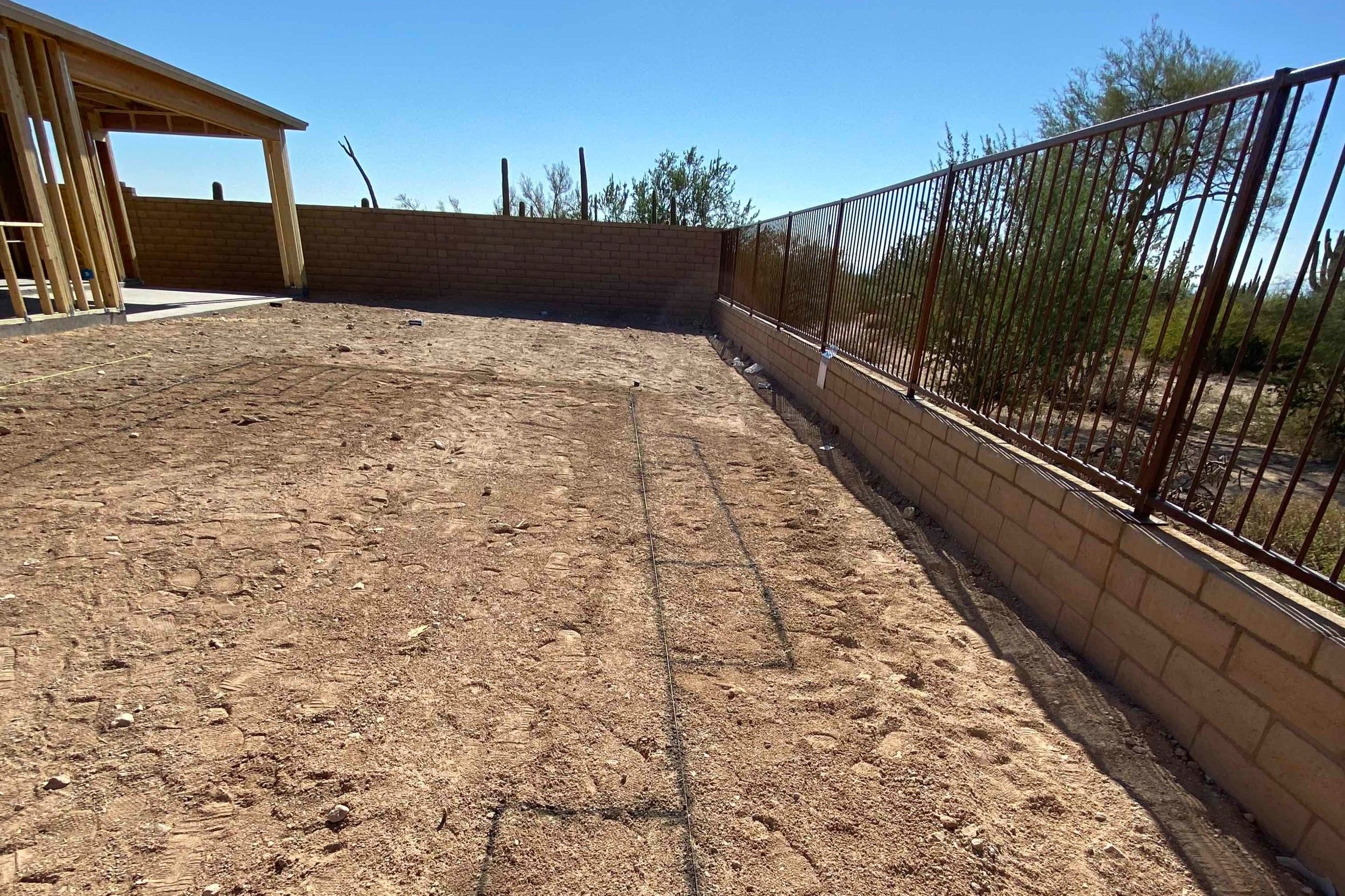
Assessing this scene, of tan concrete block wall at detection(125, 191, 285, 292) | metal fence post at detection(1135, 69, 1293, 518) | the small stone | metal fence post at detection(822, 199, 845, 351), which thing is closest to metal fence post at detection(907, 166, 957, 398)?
metal fence post at detection(822, 199, 845, 351)

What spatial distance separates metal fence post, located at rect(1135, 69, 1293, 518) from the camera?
2170 millimetres

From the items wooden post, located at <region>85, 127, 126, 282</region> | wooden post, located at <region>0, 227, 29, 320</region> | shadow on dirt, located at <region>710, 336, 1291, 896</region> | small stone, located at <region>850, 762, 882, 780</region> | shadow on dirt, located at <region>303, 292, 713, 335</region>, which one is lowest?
small stone, located at <region>850, 762, 882, 780</region>

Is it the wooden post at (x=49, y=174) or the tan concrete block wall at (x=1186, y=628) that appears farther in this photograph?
the wooden post at (x=49, y=174)

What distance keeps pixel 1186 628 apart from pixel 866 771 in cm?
122

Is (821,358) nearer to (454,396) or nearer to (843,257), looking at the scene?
(843,257)

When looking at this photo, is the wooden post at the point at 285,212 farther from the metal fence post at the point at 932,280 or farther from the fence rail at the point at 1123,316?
the metal fence post at the point at 932,280

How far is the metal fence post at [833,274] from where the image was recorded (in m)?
6.59

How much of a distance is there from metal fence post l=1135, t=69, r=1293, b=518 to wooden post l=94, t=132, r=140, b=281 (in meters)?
16.8

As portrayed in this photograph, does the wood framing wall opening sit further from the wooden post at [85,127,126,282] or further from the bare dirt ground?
the bare dirt ground

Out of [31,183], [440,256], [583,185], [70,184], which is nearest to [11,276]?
[31,183]

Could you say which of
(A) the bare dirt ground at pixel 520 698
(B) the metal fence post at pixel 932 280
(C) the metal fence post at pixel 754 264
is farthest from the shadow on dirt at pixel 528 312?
(A) the bare dirt ground at pixel 520 698

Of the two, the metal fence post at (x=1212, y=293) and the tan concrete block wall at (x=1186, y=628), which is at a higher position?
the metal fence post at (x=1212, y=293)

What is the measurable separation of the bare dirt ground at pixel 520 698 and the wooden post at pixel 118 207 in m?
12.6

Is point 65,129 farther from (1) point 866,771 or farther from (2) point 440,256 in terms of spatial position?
(1) point 866,771
